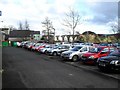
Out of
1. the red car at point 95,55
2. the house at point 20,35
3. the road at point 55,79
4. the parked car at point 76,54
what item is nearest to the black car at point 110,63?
the road at point 55,79

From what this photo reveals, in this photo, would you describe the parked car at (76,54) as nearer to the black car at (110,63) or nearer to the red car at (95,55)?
→ the red car at (95,55)

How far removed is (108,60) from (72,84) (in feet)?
16.0

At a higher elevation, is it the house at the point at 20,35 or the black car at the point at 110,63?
the house at the point at 20,35

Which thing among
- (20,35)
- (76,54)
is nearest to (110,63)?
(76,54)

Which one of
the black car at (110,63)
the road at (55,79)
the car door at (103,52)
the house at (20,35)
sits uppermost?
the house at (20,35)

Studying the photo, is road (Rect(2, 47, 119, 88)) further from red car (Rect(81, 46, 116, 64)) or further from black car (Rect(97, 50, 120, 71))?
red car (Rect(81, 46, 116, 64))

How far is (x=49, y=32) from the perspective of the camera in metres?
88.9

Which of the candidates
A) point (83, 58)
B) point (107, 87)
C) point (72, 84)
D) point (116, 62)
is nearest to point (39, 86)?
point (72, 84)

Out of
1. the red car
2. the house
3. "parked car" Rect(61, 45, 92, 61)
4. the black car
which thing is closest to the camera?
the black car

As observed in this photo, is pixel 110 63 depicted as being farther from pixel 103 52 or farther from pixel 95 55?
pixel 103 52

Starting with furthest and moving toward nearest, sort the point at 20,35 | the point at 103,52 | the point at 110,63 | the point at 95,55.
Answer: the point at 20,35, the point at 103,52, the point at 95,55, the point at 110,63

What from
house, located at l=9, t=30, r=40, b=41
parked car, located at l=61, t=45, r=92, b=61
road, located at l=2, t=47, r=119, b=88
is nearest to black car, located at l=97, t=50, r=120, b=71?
road, located at l=2, t=47, r=119, b=88

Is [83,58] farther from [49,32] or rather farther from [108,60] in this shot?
[49,32]

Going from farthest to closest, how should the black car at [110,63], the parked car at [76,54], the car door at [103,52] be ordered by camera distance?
the parked car at [76,54]
the car door at [103,52]
the black car at [110,63]
